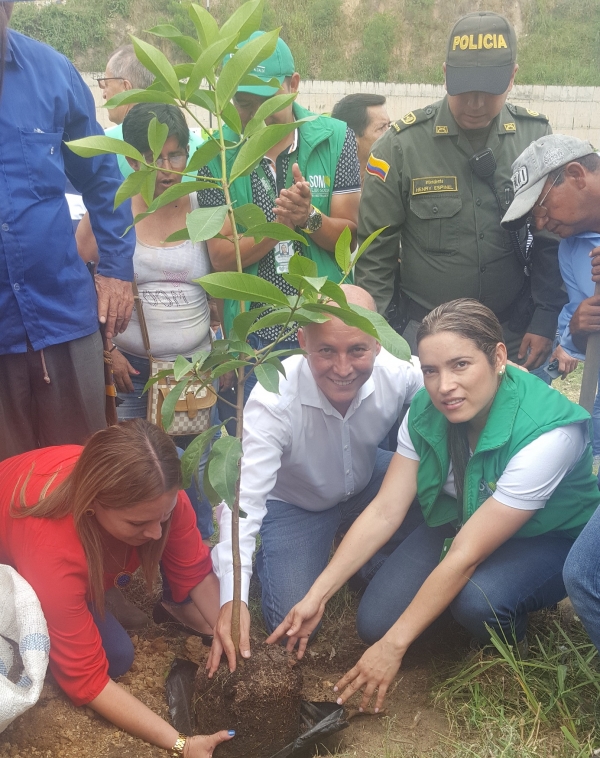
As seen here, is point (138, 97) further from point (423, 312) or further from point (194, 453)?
point (423, 312)

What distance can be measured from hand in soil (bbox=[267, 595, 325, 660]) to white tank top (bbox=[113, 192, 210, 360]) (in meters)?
1.11

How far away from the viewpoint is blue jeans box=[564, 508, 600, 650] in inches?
74.5

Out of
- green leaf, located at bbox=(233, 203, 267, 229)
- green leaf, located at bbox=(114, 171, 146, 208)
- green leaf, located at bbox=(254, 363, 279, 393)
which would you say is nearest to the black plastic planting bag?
green leaf, located at bbox=(254, 363, 279, 393)

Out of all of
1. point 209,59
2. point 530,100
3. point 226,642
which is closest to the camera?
point 209,59

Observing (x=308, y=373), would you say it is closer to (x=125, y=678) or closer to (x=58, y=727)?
(x=125, y=678)

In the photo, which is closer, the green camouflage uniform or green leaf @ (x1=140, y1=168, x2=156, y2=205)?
green leaf @ (x1=140, y1=168, x2=156, y2=205)

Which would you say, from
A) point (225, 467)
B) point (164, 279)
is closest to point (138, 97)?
point (225, 467)

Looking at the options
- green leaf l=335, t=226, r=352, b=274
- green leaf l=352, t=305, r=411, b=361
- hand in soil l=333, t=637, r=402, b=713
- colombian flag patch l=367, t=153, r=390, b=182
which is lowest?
hand in soil l=333, t=637, r=402, b=713

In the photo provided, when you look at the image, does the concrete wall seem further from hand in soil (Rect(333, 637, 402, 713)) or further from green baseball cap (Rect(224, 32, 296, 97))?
hand in soil (Rect(333, 637, 402, 713))

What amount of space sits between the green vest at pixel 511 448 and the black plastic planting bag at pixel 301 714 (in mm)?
688

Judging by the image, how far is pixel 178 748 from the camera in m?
1.93

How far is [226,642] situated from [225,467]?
0.62 meters

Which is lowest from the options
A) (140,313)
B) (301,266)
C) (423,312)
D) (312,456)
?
(312,456)

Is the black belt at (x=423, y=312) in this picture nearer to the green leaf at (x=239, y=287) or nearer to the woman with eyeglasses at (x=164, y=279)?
the woman with eyeglasses at (x=164, y=279)
